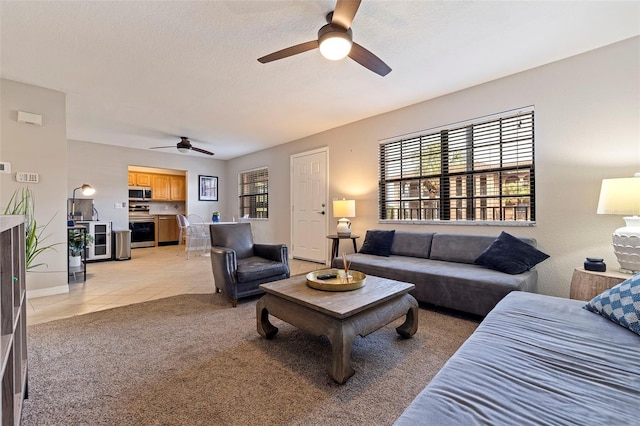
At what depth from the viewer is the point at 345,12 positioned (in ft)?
6.06

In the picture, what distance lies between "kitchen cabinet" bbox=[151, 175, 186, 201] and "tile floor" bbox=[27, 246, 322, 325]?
8.47ft

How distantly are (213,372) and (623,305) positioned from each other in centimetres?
221

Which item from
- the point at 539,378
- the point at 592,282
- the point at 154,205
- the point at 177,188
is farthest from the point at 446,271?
the point at 154,205

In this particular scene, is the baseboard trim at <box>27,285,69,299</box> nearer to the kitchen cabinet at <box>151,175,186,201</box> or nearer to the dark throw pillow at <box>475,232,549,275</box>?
the kitchen cabinet at <box>151,175,186,201</box>

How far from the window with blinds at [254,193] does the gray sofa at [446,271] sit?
11.7 feet

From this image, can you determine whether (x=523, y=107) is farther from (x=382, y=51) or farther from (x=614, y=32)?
(x=382, y=51)

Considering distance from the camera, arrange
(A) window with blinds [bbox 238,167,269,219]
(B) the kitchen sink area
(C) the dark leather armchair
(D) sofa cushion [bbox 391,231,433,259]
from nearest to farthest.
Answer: (C) the dark leather armchair
(D) sofa cushion [bbox 391,231,433,259]
(A) window with blinds [bbox 238,167,269,219]
(B) the kitchen sink area

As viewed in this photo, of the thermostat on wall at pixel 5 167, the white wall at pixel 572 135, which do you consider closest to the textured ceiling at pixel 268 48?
the white wall at pixel 572 135

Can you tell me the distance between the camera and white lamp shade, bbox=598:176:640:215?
203cm

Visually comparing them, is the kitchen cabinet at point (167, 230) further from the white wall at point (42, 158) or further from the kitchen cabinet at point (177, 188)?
the white wall at point (42, 158)

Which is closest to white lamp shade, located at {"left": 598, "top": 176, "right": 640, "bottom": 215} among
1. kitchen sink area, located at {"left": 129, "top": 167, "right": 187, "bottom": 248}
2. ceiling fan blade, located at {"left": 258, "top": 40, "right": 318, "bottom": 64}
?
ceiling fan blade, located at {"left": 258, "top": 40, "right": 318, "bottom": 64}

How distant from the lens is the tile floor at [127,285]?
2900mm

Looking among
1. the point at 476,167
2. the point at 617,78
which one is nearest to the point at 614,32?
the point at 617,78

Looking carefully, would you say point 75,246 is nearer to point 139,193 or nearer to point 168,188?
point 139,193
